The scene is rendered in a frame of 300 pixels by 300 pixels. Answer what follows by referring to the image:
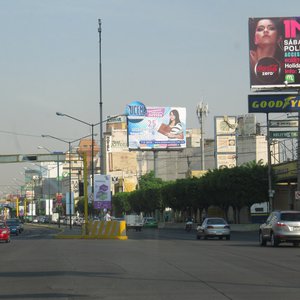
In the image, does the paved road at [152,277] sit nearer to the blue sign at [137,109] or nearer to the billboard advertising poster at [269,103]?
the billboard advertising poster at [269,103]

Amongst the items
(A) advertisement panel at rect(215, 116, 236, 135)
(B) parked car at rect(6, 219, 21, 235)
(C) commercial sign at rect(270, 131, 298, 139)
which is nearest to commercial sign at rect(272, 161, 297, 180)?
(C) commercial sign at rect(270, 131, 298, 139)

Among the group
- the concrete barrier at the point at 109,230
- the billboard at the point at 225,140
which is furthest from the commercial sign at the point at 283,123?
the billboard at the point at 225,140

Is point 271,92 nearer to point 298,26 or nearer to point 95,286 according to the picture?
point 298,26

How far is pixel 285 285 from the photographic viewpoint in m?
15.1

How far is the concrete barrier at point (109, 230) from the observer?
149 ft

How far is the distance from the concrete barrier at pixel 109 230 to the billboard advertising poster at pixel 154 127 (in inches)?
1737

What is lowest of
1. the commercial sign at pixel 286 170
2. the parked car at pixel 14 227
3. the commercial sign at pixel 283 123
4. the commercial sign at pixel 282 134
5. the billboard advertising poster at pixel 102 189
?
the parked car at pixel 14 227

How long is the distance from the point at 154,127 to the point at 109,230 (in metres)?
46.1

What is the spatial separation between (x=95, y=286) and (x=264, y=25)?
43871mm

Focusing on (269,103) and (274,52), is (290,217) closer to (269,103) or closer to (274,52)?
(269,103)

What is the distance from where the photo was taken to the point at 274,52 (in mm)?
55375

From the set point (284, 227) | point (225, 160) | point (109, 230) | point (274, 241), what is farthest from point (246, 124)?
point (284, 227)

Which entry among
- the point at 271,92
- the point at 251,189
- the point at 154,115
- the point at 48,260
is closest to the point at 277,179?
the point at 251,189

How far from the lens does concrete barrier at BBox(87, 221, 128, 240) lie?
4556 centimetres
